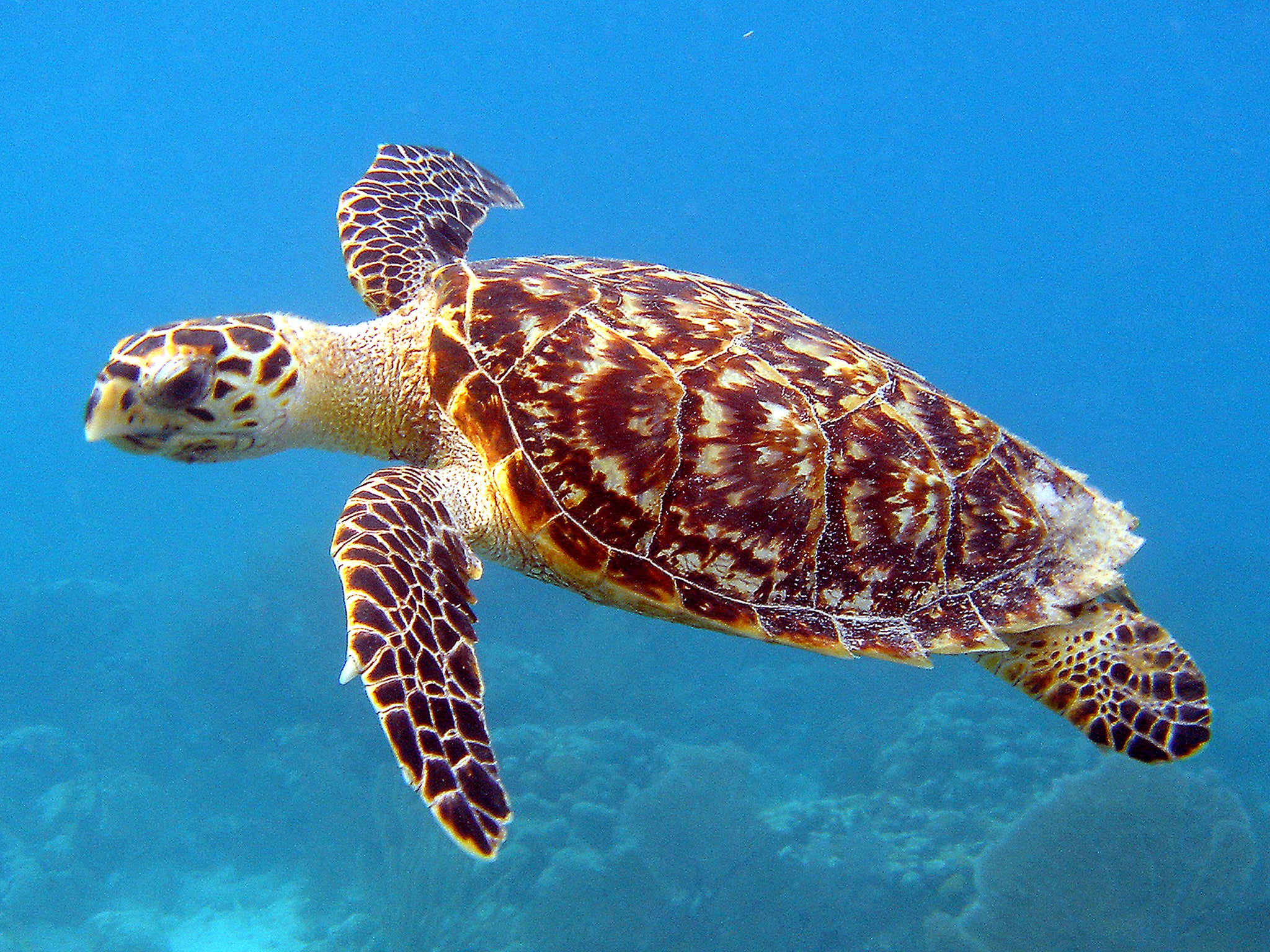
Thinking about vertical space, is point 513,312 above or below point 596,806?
above

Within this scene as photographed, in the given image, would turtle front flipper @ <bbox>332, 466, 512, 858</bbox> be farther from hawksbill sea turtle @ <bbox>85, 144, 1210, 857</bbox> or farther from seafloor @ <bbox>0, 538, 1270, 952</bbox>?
seafloor @ <bbox>0, 538, 1270, 952</bbox>

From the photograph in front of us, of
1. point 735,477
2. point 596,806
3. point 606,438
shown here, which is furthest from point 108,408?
point 596,806

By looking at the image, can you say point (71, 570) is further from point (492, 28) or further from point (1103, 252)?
point (1103, 252)

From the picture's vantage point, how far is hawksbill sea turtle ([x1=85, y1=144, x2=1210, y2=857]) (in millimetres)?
2475

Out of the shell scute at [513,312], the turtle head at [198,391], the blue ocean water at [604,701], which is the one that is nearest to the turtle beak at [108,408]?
the turtle head at [198,391]

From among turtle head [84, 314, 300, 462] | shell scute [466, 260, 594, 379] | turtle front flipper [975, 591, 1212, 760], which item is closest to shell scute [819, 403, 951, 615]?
turtle front flipper [975, 591, 1212, 760]

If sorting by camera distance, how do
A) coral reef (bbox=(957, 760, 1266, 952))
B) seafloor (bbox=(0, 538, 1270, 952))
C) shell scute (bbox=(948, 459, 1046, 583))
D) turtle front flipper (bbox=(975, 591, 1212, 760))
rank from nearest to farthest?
shell scute (bbox=(948, 459, 1046, 583))
turtle front flipper (bbox=(975, 591, 1212, 760))
coral reef (bbox=(957, 760, 1266, 952))
seafloor (bbox=(0, 538, 1270, 952))

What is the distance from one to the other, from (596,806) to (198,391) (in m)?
8.11

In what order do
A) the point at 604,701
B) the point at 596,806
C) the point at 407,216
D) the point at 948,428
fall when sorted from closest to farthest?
the point at 948,428 → the point at 407,216 → the point at 596,806 → the point at 604,701

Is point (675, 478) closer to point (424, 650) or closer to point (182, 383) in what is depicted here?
point (424, 650)

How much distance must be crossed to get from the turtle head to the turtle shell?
65cm

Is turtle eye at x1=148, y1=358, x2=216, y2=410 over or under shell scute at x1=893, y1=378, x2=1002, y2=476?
under

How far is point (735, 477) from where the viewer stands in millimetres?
2486

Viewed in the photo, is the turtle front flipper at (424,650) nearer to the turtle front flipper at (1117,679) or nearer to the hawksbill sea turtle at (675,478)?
the hawksbill sea turtle at (675,478)
